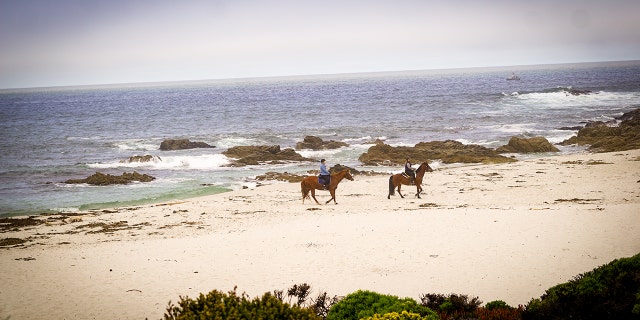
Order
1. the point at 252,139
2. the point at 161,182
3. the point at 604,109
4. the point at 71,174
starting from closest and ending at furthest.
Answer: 1. the point at 161,182
2. the point at 71,174
3. the point at 252,139
4. the point at 604,109

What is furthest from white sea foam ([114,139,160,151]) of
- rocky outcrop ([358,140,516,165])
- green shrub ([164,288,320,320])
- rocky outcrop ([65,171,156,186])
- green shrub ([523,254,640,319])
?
green shrub ([523,254,640,319])

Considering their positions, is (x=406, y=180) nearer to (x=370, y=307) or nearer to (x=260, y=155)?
(x=370, y=307)

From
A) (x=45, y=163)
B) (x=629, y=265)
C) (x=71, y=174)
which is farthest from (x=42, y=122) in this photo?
(x=629, y=265)

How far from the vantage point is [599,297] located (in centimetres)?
648

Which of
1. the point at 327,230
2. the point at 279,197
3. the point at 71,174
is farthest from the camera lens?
the point at 71,174

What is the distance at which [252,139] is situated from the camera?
52.4 meters

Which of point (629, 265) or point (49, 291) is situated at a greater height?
point (629, 265)

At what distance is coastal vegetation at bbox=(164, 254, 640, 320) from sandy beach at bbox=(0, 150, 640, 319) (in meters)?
2.88

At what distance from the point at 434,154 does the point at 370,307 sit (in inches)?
1191

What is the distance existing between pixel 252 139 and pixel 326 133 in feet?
28.6

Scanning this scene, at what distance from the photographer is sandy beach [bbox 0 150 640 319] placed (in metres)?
11.3

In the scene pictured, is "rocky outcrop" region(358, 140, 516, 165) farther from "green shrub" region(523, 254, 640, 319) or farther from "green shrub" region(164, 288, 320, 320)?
"green shrub" region(164, 288, 320, 320)

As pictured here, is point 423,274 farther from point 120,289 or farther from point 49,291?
point 49,291

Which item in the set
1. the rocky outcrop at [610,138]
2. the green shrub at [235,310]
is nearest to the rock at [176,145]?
the rocky outcrop at [610,138]
